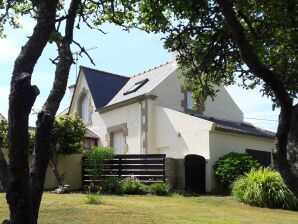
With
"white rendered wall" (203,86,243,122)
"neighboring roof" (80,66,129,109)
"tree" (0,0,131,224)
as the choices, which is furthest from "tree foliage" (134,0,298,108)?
"neighboring roof" (80,66,129,109)

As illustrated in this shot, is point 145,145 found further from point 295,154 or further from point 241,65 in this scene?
point 295,154

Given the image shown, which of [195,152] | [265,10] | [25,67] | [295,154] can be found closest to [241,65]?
[265,10]

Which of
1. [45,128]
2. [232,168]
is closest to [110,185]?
Result: [232,168]

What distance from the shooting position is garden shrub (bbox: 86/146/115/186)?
2245cm

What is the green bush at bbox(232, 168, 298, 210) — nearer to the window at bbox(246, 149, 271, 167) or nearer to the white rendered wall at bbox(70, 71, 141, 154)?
the window at bbox(246, 149, 271, 167)

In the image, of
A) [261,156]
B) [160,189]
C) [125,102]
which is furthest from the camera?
[125,102]

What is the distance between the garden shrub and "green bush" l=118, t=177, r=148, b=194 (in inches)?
61.0

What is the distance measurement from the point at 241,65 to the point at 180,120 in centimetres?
1535

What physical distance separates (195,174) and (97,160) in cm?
463

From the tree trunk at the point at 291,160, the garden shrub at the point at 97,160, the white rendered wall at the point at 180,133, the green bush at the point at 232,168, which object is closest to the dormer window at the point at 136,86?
the white rendered wall at the point at 180,133

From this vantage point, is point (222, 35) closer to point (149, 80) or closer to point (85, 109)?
point (149, 80)

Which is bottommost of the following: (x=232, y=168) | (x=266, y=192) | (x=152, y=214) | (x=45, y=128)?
(x=152, y=214)

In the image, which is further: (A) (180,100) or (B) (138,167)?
(A) (180,100)

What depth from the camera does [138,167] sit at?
23.4m
